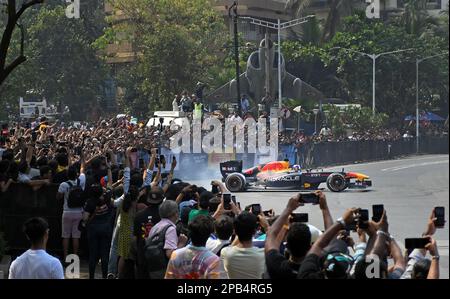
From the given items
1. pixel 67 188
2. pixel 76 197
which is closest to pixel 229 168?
pixel 67 188

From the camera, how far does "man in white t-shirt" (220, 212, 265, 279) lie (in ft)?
24.8

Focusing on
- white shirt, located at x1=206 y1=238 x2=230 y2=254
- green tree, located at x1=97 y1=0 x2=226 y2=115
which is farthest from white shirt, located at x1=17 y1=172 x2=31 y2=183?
green tree, located at x1=97 y1=0 x2=226 y2=115

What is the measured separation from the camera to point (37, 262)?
7.92m

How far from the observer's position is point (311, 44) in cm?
1897

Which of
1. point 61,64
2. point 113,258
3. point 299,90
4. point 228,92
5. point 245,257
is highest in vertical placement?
point 61,64

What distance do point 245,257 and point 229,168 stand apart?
19.9 m

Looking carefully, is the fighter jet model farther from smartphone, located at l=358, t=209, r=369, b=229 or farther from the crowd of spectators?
smartphone, located at l=358, t=209, r=369, b=229

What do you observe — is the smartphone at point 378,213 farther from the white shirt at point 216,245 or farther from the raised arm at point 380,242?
the white shirt at point 216,245

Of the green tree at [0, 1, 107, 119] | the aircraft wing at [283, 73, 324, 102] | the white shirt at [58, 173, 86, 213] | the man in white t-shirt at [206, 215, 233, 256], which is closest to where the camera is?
the man in white t-shirt at [206, 215, 233, 256]

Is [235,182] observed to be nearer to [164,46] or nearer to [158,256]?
[164,46]

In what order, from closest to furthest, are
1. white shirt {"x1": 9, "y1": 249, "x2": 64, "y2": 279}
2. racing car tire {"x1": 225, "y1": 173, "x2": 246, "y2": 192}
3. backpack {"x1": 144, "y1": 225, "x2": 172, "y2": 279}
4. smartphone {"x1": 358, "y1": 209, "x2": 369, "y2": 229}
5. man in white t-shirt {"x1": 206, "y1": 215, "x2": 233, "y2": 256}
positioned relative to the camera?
smartphone {"x1": 358, "y1": 209, "x2": 369, "y2": 229} → white shirt {"x1": 9, "y1": 249, "x2": 64, "y2": 279} → man in white t-shirt {"x1": 206, "y1": 215, "x2": 233, "y2": 256} → backpack {"x1": 144, "y1": 225, "x2": 172, "y2": 279} → racing car tire {"x1": 225, "y1": 173, "x2": 246, "y2": 192}

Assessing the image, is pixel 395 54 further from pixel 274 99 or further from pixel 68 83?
pixel 68 83

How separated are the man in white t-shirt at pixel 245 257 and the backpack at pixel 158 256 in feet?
5.32

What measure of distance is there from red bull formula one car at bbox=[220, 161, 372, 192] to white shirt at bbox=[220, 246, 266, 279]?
62.6 ft
